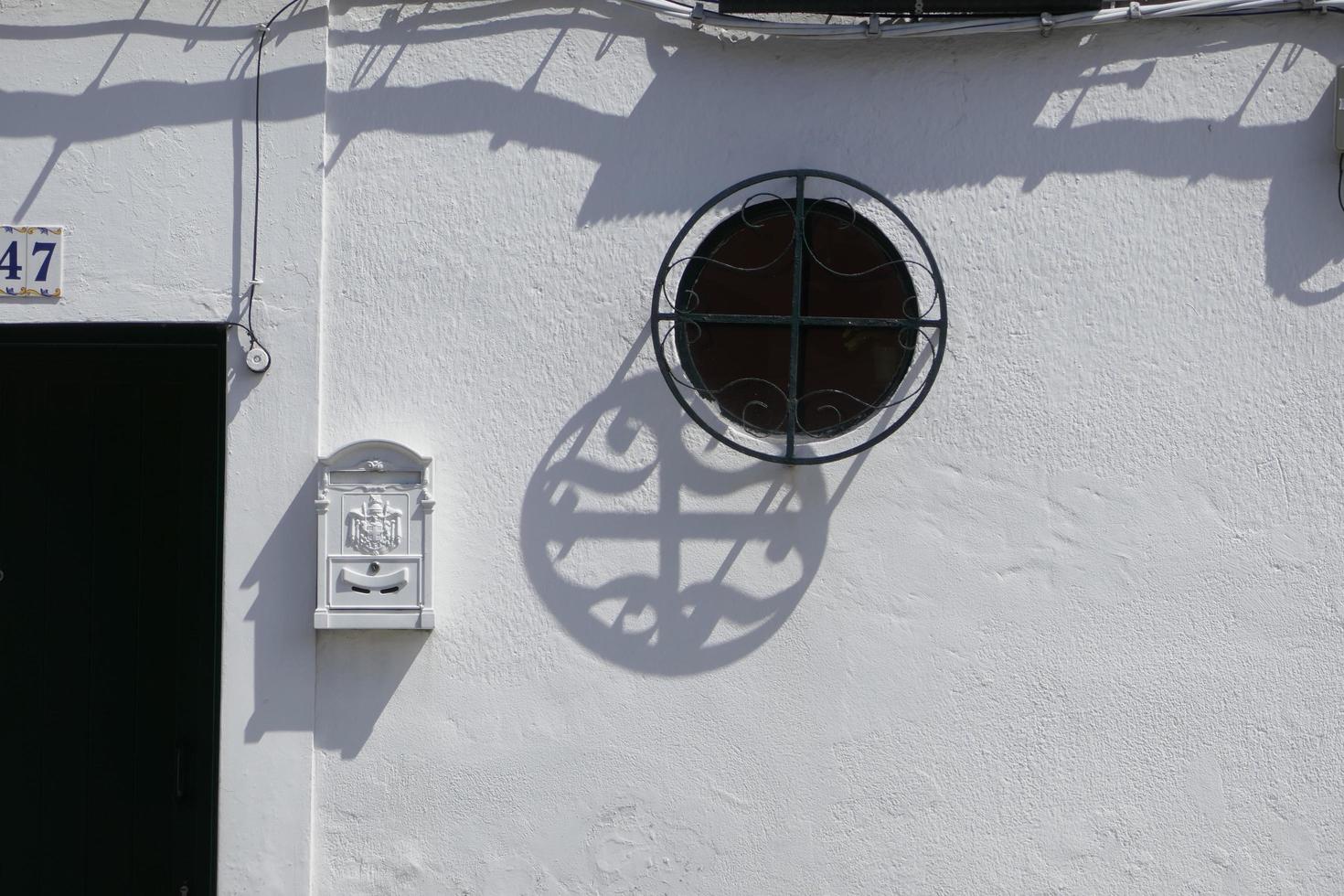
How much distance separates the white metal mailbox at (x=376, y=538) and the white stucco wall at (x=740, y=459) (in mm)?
129

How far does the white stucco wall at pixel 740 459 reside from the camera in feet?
10.7

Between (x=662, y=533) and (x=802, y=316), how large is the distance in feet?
2.74

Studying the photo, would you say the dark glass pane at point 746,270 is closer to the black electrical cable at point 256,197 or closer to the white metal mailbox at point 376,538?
the white metal mailbox at point 376,538

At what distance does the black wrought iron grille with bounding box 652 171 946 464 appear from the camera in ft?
10.9

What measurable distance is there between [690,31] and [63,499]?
105 inches

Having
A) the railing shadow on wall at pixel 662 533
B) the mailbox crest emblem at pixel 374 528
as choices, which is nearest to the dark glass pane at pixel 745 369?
the railing shadow on wall at pixel 662 533

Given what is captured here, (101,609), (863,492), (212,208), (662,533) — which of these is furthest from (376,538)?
(863,492)

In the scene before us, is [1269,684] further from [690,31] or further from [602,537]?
[690,31]

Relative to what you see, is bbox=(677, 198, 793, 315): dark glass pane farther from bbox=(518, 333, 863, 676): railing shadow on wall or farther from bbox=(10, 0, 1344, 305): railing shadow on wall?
bbox=(518, 333, 863, 676): railing shadow on wall

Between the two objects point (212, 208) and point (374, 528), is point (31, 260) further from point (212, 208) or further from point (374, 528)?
point (374, 528)

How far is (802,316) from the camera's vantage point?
10.8 feet

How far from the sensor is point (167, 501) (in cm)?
350

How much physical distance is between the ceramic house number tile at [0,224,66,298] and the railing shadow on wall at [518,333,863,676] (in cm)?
170

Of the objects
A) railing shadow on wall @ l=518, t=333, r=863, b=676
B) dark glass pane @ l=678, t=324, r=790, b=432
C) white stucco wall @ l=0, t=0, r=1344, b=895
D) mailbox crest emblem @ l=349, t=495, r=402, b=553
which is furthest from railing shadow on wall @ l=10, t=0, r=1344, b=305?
mailbox crest emblem @ l=349, t=495, r=402, b=553
